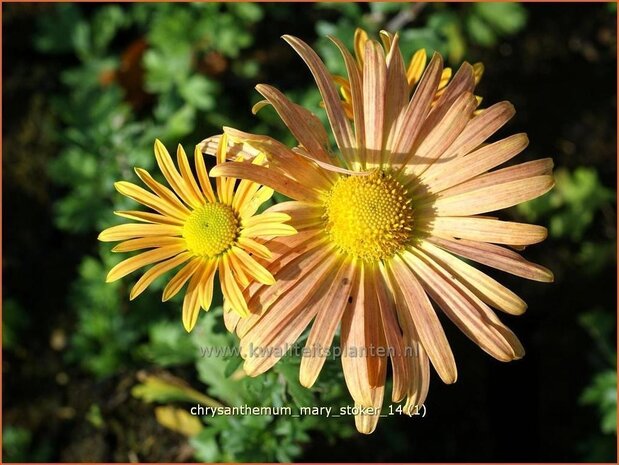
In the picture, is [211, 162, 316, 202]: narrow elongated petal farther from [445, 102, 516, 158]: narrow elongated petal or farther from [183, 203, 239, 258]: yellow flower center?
[445, 102, 516, 158]: narrow elongated petal

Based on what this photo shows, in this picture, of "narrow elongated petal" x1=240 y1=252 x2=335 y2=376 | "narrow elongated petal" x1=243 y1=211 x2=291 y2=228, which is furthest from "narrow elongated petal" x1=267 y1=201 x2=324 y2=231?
"narrow elongated petal" x1=240 y1=252 x2=335 y2=376

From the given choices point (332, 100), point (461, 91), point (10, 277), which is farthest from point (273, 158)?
point (10, 277)

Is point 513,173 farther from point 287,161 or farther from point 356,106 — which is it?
point 287,161

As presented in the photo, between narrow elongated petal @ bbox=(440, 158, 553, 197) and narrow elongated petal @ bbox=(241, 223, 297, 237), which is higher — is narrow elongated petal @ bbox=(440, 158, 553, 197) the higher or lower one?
the higher one

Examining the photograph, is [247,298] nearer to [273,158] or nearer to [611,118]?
[273,158]

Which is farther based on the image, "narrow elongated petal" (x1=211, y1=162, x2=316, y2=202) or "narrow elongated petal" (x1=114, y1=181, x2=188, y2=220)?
"narrow elongated petal" (x1=114, y1=181, x2=188, y2=220)

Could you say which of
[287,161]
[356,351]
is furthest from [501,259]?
[287,161]

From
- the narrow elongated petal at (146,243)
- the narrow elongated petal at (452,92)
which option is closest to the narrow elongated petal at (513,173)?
the narrow elongated petal at (452,92)

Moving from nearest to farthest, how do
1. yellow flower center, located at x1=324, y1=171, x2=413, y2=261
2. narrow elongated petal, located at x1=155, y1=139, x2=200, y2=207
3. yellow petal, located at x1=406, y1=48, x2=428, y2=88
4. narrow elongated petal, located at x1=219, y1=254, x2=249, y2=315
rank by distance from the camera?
narrow elongated petal, located at x1=219, y1=254, x2=249, y2=315 → narrow elongated petal, located at x1=155, y1=139, x2=200, y2=207 → yellow flower center, located at x1=324, y1=171, x2=413, y2=261 → yellow petal, located at x1=406, y1=48, x2=428, y2=88
